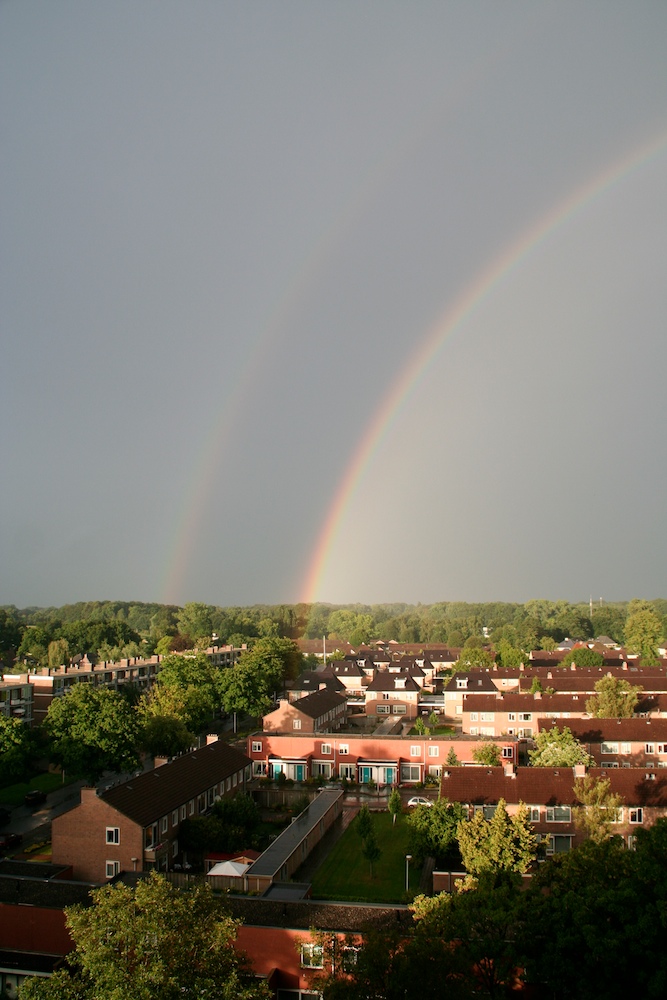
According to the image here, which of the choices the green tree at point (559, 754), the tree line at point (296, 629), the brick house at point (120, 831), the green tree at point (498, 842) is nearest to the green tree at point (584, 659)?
the tree line at point (296, 629)

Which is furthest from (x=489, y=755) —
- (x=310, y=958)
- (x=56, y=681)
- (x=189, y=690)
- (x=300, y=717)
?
(x=56, y=681)

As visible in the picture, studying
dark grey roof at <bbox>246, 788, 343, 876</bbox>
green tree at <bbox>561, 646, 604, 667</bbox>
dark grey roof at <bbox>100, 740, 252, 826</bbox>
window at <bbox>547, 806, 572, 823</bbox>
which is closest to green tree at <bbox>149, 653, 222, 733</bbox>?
dark grey roof at <bbox>100, 740, 252, 826</bbox>

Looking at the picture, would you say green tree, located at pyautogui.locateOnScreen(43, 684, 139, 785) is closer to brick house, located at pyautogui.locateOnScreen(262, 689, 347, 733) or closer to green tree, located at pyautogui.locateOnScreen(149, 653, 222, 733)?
green tree, located at pyautogui.locateOnScreen(149, 653, 222, 733)

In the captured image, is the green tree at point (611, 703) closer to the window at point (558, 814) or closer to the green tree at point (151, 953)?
the window at point (558, 814)

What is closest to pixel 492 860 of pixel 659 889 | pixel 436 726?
pixel 659 889

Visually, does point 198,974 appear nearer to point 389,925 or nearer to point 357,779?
point 389,925
